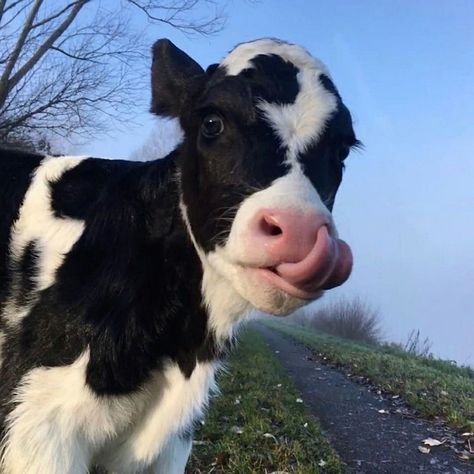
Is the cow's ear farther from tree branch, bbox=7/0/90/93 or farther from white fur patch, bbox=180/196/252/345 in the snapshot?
tree branch, bbox=7/0/90/93

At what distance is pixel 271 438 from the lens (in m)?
5.04

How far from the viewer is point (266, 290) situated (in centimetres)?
241

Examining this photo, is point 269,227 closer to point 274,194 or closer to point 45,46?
point 274,194

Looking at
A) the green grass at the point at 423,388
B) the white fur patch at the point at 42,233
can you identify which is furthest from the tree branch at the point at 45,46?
the white fur patch at the point at 42,233

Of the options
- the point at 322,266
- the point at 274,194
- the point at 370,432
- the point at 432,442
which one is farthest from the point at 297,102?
the point at 370,432

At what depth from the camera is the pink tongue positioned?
2.16 m

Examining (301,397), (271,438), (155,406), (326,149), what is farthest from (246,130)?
(301,397)

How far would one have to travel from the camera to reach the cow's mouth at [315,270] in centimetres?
216

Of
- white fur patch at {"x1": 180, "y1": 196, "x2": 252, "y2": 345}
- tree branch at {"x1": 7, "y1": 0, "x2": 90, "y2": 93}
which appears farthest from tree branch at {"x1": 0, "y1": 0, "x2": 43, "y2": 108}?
white fur patch at {"x1": 180, "y1": 196, "x2": 252, "y2": 345}

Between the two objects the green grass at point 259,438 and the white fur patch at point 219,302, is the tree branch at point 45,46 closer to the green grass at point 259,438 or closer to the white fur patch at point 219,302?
the green grass at point 259,438

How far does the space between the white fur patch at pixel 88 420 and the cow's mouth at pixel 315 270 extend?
97 cm

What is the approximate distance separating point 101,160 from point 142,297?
98cm

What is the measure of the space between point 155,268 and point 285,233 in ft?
3.57

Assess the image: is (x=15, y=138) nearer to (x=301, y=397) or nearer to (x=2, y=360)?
(x=301, y=397)
